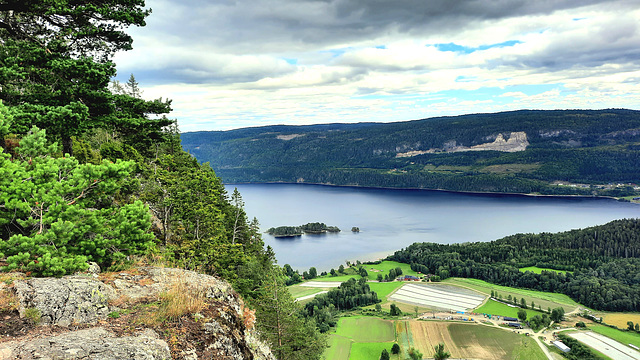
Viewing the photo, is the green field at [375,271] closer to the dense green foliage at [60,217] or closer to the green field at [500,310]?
the green field at [500,310]

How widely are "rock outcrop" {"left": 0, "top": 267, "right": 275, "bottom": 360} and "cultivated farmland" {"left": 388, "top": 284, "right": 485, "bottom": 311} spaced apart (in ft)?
260

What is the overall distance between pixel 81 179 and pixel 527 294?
105532 mm

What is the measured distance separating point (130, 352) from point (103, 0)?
14257 millimetres

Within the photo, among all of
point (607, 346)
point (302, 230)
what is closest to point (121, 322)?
point (607, 346)

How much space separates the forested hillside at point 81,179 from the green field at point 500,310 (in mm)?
68748

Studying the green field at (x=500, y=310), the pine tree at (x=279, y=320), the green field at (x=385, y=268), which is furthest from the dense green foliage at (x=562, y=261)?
the pine tree at (x=279, y=320)

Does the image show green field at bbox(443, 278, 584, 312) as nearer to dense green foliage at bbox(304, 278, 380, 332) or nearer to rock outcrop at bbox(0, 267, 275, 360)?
dense green foliage at bbox(304, 278, 380, 332)

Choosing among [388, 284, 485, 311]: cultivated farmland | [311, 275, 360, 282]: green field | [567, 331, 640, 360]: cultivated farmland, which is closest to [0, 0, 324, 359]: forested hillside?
[567, 331, 640, 360]: cultivated farmland

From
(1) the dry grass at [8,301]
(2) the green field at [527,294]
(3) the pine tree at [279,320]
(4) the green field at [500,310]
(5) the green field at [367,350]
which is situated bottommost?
(2) the green field at [527,294]

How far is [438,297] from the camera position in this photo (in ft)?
285

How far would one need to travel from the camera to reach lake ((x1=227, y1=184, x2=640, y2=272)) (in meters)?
115

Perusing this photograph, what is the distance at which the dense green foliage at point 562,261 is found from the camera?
3511 inches

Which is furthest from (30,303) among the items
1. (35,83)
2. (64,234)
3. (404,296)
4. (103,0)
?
(404,296)

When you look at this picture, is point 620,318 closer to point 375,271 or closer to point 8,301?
point 375,271
